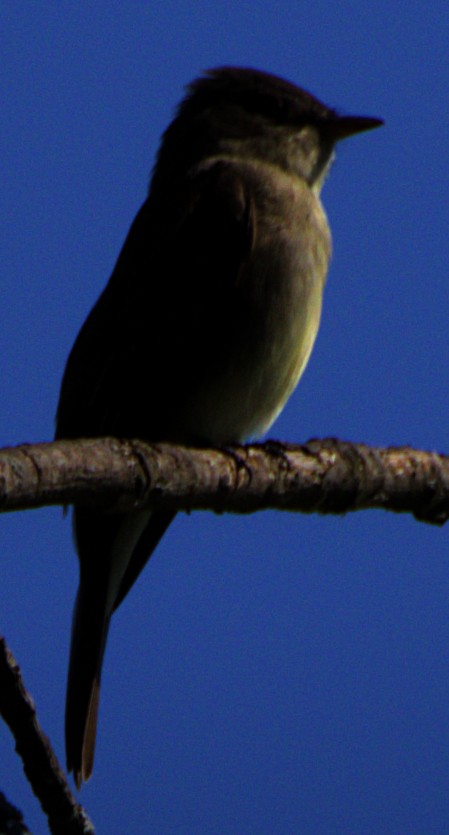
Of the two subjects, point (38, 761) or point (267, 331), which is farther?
point (267, 331)

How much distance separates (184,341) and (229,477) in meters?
1.25

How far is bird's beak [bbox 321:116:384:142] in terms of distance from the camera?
559 cm

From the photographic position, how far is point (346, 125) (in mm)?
5633

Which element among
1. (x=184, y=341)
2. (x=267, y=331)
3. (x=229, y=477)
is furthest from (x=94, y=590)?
(x=229, y=477)

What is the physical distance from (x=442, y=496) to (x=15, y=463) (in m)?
1.72

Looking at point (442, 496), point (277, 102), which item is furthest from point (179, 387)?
point (277, 102)

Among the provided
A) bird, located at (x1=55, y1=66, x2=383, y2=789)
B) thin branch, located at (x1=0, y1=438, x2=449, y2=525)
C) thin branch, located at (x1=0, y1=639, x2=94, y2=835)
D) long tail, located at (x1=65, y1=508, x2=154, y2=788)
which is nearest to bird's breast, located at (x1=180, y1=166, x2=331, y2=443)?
bird, located at (x1=55, y1=66, x2=383, y2=789)

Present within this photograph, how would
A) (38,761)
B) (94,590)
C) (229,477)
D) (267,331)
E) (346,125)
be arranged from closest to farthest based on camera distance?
(38,761) → (229,477) → (267,331) → (94,590) → (346,125)

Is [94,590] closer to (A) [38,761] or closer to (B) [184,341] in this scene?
(B) [184,341]

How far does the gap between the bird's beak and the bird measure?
1.31ft

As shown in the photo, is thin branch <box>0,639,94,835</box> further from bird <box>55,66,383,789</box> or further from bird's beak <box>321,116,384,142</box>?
bird's beak <box>321,116,384,142</box>

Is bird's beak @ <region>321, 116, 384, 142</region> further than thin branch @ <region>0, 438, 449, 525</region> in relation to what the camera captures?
Yes

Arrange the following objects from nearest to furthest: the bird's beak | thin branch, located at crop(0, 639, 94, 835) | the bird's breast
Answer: thin branch, located at crop(0, 639, 94, 835) < the bird's breast < the bird's beak

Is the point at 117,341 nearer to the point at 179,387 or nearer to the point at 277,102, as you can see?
the point at 179,387
